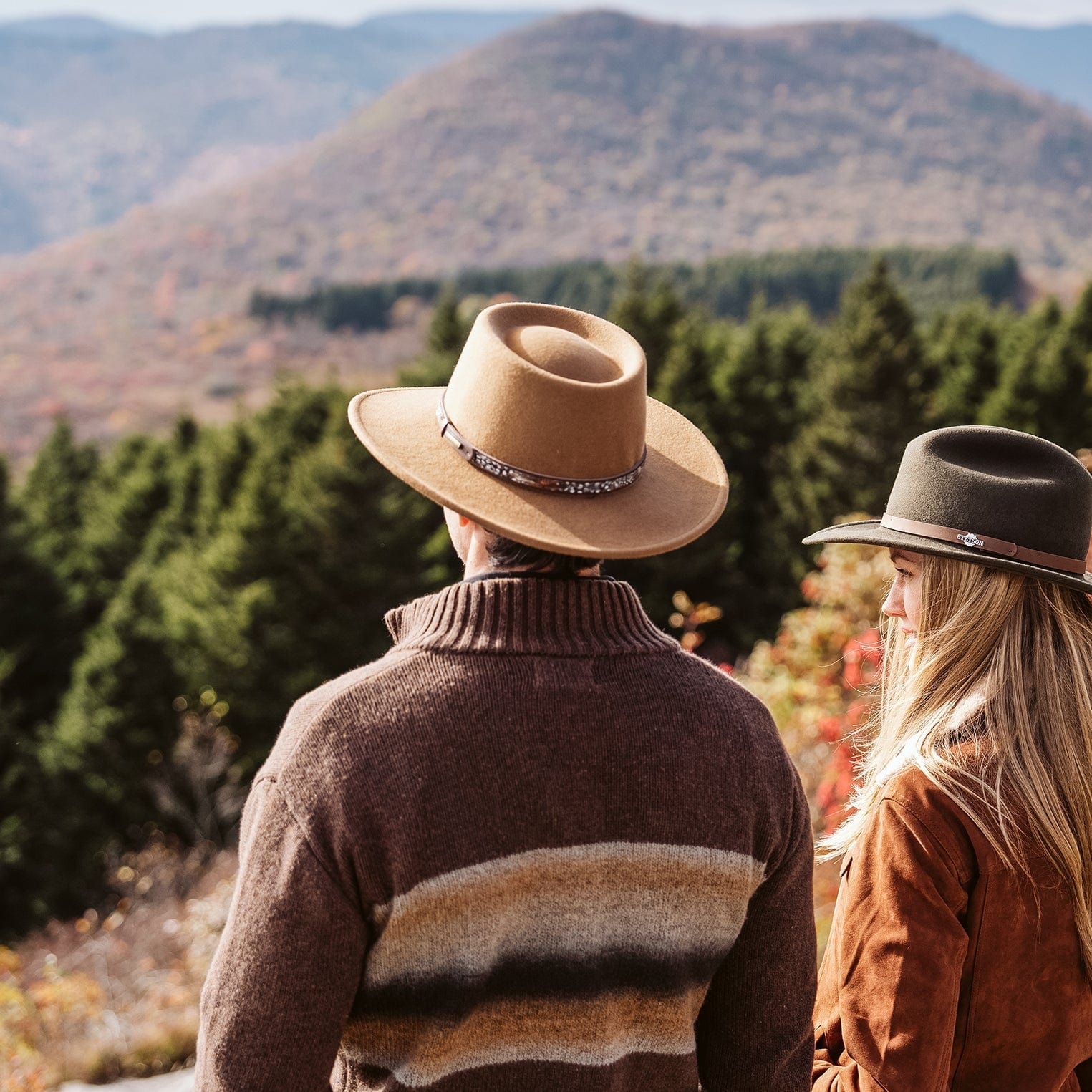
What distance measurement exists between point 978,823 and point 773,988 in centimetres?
41

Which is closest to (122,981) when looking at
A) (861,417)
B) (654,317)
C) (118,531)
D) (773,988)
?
(773,988)

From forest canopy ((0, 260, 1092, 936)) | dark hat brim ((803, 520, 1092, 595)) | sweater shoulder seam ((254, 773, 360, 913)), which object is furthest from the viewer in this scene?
forest canopy ((0, 260, 1092, 936))

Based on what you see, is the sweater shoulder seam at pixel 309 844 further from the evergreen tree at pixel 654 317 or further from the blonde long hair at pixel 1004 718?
the evergreen tree at pixel 654 317

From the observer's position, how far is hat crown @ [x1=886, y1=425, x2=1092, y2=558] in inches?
71.8

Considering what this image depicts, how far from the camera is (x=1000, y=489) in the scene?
185cm

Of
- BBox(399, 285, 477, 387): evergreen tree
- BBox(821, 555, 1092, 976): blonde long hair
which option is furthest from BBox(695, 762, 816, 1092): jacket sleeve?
BBox(399, 285, 477, 387): evergreen tree

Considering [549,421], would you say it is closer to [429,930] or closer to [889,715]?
[429,930]

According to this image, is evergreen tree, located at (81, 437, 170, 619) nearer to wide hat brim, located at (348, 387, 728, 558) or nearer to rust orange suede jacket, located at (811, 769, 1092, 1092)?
wide hat brim, located at (348, 387, 728, 558)

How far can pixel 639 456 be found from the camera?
158 centimetres

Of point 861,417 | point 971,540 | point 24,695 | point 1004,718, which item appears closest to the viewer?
point 1004,718

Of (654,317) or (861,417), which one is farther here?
(654,317)

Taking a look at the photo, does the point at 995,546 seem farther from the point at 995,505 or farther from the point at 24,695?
the point at 24,695

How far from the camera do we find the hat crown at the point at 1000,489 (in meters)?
1.82

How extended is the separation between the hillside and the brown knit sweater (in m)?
76.8
